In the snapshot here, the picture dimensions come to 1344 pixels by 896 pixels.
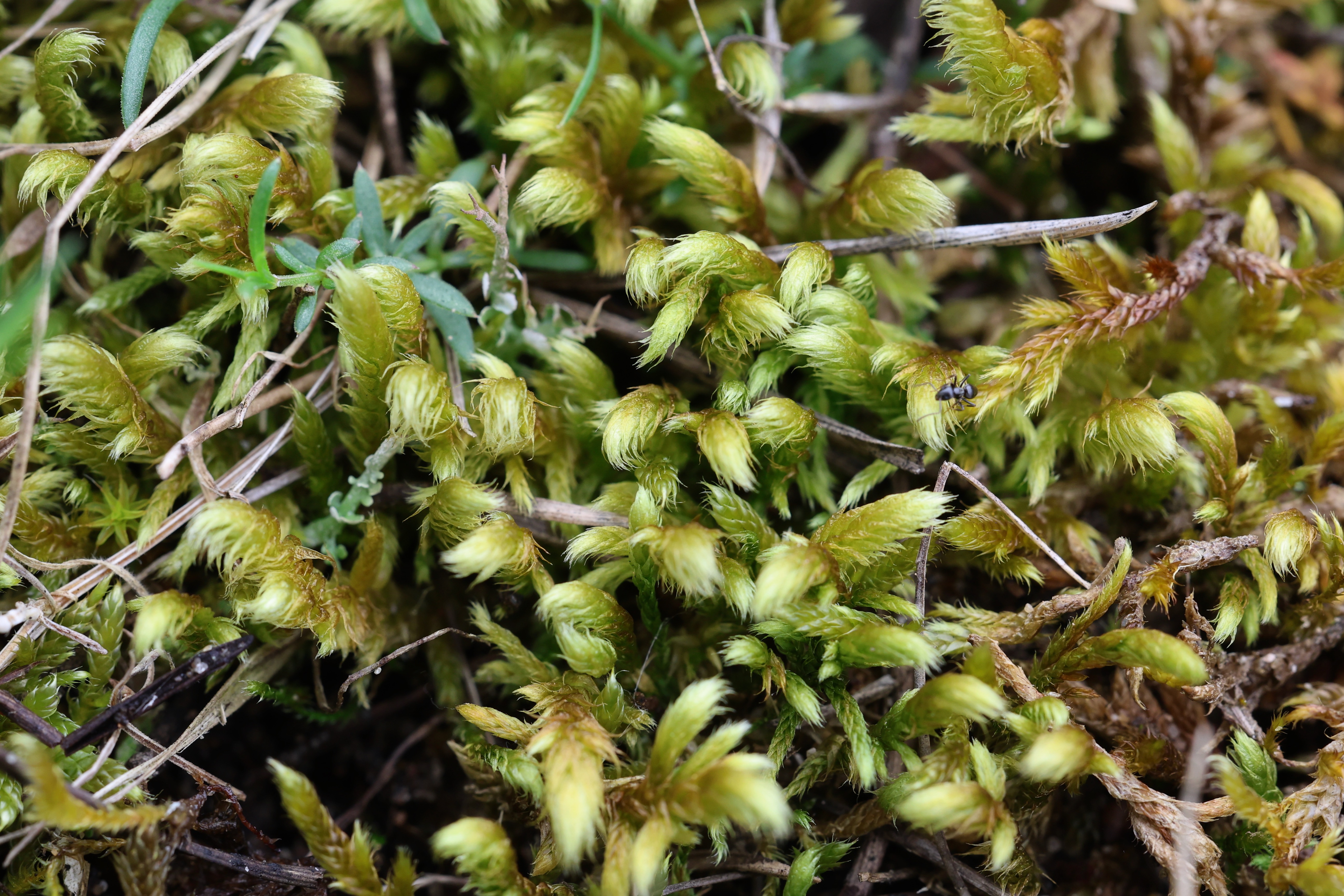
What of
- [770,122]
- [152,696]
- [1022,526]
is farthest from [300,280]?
[1022,526]

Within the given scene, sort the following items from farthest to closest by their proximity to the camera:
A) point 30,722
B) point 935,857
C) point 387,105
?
point 387,105 → point 935,857 → point 30,722

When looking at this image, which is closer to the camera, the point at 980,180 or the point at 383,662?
the point at 383,662

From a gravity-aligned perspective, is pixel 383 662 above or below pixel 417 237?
below

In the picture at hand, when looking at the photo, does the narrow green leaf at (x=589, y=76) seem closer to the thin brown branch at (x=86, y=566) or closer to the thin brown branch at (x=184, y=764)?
the thin brown branch at (x=86, y=566)

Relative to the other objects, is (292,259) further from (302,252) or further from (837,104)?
(837,104)

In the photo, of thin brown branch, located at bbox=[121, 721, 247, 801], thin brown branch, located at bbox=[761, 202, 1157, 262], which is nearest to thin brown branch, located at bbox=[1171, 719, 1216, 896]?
thin brown branch, located at bbox=[761, 202, 1157, 262]

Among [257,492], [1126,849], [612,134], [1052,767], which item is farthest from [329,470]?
[1126,849]

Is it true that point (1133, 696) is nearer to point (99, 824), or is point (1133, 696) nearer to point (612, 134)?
point (612, 134)
